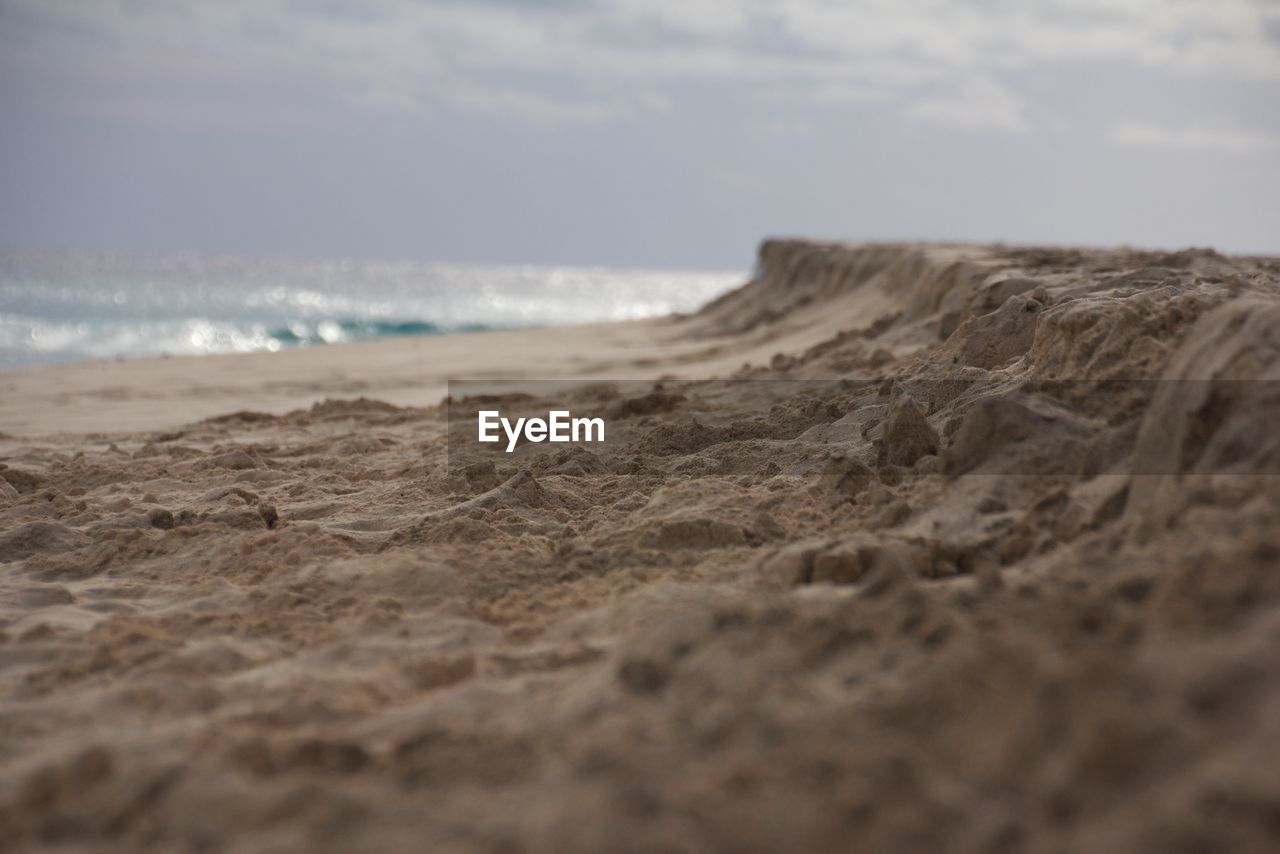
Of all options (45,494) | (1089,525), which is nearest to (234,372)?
(45,494)

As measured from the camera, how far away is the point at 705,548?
3076 mm

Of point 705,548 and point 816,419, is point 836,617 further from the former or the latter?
point 816,419

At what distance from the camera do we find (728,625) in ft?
6.79

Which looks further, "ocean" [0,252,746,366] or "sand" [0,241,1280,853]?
"ocean" [0,252,746,366]

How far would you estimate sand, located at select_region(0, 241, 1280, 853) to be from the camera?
1.56 m

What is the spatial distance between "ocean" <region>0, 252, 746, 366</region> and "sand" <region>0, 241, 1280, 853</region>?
11366mm

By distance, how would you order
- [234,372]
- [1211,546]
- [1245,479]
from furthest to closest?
[234,372]
[1245,479]
[1211,546]

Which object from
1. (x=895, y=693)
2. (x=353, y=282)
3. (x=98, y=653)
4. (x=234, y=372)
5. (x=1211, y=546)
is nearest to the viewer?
(x=895, y=693)

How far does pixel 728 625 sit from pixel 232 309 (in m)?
33.0

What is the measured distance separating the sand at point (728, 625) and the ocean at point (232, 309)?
1137cm

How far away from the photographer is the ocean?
21016 millimetres

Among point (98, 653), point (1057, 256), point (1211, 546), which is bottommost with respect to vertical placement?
point (98, 653)

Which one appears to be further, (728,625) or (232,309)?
(232,309)

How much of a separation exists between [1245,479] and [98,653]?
2409 mm
